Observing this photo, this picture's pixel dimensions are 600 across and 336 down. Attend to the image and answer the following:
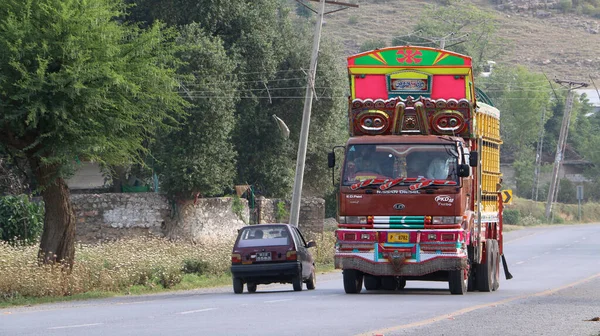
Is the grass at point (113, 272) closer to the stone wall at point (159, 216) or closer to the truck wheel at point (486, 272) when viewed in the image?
the stone wall at point (159, 216)

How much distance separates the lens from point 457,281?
2298 centimetres

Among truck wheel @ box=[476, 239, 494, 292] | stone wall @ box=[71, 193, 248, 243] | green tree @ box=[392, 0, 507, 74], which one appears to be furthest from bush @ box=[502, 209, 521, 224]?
truck wheel @ box=[476, 239, 494, 292]

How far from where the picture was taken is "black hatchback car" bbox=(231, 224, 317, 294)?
24.9 metres

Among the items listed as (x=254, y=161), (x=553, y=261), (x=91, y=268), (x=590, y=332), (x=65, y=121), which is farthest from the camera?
(x=254, y=161)

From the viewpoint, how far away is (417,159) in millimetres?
21891

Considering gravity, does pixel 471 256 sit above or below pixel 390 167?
Answer: below

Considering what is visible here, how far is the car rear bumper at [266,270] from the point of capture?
24875mm

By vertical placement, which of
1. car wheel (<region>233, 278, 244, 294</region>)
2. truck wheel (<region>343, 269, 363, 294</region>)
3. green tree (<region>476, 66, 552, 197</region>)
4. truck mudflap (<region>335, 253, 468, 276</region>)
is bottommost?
car wheel (<region>233, 278, 244, 294</region>)

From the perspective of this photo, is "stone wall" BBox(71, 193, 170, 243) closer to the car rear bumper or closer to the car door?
the car door

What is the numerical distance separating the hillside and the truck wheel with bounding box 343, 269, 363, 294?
121279 mm

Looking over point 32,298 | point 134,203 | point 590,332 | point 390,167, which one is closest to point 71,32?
point 32,298

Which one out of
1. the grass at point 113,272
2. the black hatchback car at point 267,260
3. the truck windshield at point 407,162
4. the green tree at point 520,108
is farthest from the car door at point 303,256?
the green tree at point 520,108

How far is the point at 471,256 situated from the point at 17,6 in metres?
10.6

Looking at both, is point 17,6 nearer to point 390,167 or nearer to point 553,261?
point 390,167
